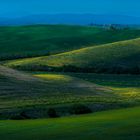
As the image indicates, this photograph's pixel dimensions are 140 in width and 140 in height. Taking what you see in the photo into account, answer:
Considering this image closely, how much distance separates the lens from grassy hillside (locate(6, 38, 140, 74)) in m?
84.0

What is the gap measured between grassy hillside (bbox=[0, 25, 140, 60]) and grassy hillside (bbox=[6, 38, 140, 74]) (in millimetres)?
10584

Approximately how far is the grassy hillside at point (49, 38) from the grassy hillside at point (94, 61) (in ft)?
34.7

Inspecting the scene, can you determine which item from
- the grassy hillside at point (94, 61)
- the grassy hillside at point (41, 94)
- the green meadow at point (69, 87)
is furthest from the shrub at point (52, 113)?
the grassy hillside at point (94, 61)

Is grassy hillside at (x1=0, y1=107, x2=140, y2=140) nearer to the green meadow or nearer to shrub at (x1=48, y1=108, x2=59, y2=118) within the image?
the green meadow

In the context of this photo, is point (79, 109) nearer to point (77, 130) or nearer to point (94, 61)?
point (77, 130)

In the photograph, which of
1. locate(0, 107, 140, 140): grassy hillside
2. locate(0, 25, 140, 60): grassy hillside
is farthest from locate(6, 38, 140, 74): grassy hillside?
locate(0, 107, 140, 140): grassy hillside

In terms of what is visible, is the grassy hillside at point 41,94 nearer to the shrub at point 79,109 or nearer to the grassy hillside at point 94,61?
the shrub at point 79,109

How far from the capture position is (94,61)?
8938cm

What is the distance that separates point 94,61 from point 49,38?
4262 cm

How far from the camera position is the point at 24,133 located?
25.0 m

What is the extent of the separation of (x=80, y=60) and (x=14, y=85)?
123 feet

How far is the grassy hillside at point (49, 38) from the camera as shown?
373ft

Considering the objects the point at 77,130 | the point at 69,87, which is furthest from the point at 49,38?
the point at 77,130

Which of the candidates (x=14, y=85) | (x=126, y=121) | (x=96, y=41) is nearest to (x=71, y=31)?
(x=96, y=41)
